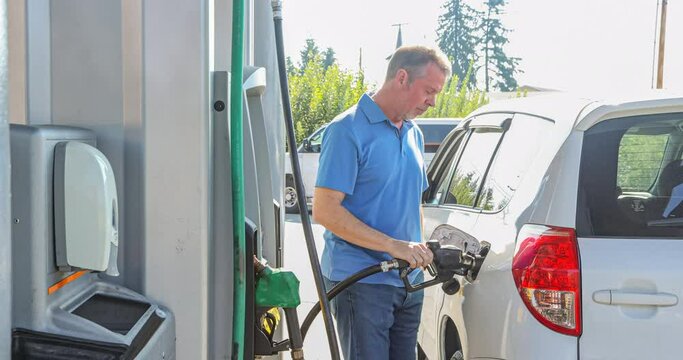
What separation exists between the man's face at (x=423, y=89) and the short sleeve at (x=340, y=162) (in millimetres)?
334

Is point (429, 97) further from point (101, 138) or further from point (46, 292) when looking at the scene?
point (46, 292)

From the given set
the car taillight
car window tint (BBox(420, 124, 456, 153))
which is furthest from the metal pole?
car window tint (BBox(420, 124, 456, 153))

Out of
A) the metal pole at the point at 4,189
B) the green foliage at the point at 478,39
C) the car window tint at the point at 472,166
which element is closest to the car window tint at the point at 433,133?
the car window tint at the point at 472,166

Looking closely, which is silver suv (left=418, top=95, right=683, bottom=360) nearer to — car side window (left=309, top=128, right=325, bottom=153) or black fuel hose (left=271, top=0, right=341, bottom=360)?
black fuel hose (left=271, top=0, right=341, bottom=360)

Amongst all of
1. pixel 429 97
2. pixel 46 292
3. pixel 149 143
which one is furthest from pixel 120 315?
pixel 429 97

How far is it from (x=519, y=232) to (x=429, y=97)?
82 centimetres

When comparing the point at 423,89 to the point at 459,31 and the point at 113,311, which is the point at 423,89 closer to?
the point at 113,311

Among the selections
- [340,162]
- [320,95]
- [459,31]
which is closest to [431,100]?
[340,162]

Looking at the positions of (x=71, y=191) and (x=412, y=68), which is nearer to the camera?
(x=71, y=191)

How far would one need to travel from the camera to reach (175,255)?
165 cm

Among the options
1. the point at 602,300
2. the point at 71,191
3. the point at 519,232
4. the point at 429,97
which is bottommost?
the point at 602,300

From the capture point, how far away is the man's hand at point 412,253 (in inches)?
128

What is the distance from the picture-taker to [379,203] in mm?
3486

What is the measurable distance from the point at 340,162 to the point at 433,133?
1486 cm
